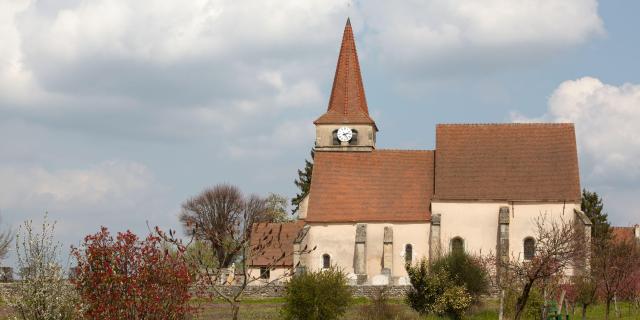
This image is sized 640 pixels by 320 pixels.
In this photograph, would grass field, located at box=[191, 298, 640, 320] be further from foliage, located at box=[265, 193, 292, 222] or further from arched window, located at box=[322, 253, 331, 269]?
foliage, located at box=[265, 193, 292, 222]

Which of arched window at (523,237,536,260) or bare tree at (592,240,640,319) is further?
arched window at (523,237,536,260)

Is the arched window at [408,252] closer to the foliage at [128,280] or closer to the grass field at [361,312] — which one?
the grass field at [361,312]

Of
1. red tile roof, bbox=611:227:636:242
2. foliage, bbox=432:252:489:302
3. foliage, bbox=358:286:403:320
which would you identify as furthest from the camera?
red tile roof, bbox=611:227:636:242

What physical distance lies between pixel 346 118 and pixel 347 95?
70.0 inches

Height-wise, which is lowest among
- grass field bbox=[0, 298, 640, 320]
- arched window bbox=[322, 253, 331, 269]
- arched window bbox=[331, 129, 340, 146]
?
grass field bbox=[0, 298, 640, 320]

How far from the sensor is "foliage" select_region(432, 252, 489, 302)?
33812mm

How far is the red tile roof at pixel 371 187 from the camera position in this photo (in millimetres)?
51875

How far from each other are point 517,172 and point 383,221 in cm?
842

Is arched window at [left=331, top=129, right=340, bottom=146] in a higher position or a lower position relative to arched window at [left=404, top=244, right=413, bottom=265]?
higher

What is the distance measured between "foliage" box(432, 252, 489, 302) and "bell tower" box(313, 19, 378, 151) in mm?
24521

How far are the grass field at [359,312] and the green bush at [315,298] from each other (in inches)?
56.5

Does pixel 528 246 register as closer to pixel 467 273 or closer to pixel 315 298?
pixel 467 273

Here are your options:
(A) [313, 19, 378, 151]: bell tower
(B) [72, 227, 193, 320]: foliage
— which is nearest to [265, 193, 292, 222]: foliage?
(A) [313, 19, 378, 151]: bell tower

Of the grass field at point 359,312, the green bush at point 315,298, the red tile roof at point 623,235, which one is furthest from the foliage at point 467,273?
the green bush at point 315,298
